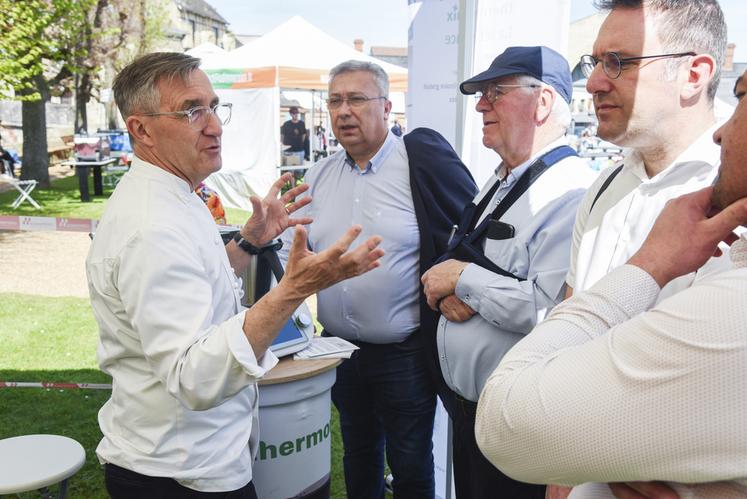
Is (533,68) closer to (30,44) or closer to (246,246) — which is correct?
(246,246)

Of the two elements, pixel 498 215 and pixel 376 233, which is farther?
pixel 376 233

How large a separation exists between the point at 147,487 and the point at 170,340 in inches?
19.9

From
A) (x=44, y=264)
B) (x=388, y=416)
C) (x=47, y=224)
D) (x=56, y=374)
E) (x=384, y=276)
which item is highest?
(x=384, y=276)

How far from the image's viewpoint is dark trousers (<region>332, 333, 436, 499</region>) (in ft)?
9.66

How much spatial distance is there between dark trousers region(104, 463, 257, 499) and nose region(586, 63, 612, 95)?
5.12 ft

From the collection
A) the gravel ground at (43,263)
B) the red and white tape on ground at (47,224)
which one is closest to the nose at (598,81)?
the red and white tape on ground at (47,224)

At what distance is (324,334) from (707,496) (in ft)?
8.16

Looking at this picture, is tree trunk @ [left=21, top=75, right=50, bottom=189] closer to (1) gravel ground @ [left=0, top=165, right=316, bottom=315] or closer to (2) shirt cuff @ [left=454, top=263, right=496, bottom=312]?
(1) gravel ground @ [left=0, top=165, right=316, bottom=315]

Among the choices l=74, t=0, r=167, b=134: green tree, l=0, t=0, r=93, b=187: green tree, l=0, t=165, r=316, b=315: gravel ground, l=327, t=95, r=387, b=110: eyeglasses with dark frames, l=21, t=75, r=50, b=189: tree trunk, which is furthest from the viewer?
l=74, t=0, r=167, b=134: green tree

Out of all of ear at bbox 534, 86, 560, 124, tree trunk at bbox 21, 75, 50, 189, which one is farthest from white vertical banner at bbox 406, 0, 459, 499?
tree trunk at bbox 21, 75, 50, 189

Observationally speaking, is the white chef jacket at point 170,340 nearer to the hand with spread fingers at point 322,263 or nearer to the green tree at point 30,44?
the hand with spread fingers at point 322,263

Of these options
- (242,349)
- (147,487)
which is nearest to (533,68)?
(242,349)

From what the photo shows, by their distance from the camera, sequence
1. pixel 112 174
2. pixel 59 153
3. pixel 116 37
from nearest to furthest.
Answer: pixel 112 174
pixel 116 37
pixel 59 153

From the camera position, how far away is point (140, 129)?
186cm
